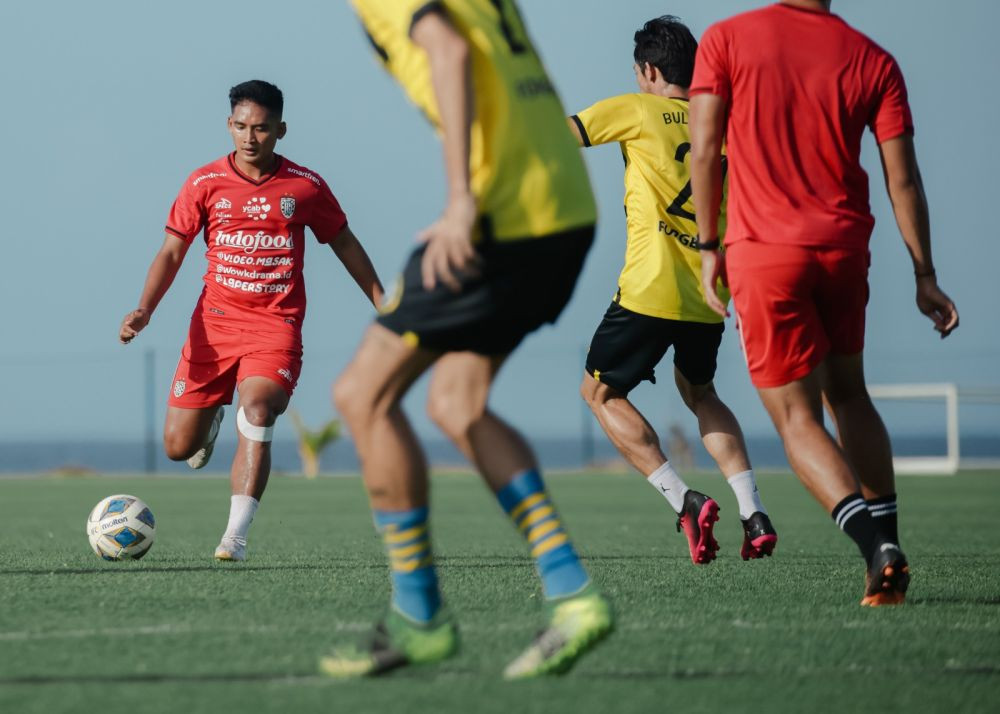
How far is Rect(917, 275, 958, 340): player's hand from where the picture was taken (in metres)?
5.13

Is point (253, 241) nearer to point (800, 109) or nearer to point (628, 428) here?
point (628, 428)

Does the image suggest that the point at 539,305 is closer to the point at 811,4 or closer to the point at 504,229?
the point at 504,229

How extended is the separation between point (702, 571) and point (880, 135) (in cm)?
227

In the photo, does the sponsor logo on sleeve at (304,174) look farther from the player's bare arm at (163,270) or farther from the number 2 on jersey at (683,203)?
the number 2 on jersey at (683,203)

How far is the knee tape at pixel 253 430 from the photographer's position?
7.37 metres

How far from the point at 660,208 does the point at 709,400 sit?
100cm

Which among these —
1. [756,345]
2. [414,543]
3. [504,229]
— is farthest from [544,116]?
[756,345]

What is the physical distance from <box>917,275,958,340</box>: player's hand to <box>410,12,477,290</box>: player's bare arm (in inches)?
88.7

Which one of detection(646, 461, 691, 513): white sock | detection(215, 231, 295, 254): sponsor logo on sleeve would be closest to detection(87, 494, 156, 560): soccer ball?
detection(215, 231, 295, 254): sponsor logo on sleeve

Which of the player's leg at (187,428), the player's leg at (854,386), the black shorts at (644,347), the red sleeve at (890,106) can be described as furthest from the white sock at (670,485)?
the player's leg at (187,428)

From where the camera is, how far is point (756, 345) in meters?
5.10

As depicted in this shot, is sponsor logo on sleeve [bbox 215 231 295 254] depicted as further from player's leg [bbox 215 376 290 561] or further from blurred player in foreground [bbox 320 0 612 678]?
blurred player in foreground [bbox 320 0 612 678]

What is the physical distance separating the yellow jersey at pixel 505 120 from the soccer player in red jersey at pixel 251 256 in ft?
12.6

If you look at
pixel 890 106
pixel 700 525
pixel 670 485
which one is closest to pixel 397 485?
pixel 890 106
